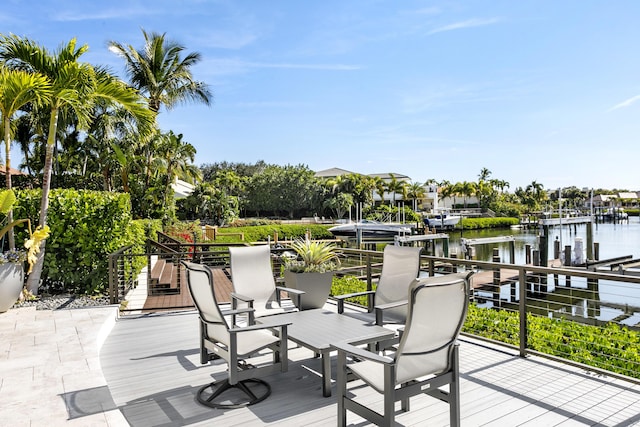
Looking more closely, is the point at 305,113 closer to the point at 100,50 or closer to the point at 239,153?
the point at 100,50

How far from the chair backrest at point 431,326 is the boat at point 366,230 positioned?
29.0m

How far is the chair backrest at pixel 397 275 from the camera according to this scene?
4121 mm

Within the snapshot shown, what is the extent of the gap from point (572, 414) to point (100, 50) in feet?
69.7

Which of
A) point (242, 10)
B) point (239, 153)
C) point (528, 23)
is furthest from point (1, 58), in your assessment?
point (239, 153)

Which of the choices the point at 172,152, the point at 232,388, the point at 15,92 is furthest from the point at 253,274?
the point at 172,152

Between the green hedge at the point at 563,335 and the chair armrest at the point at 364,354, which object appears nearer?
the chair armrest at the point at 364,354

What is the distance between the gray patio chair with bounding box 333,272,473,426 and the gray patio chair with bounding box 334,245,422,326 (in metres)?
1.38

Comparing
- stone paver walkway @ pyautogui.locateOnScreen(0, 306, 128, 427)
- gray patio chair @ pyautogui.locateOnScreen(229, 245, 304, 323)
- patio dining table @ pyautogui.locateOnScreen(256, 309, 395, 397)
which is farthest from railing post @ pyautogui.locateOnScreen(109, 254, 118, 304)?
patio dining table @ pyautogui.locateOnScreen(256, 309, 395, 397)

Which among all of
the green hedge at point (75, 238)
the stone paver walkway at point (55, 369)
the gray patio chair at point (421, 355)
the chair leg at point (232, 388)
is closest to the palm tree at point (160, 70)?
the green hedge at point (75, 238)

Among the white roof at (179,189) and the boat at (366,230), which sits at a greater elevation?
the white roof at (179,189)

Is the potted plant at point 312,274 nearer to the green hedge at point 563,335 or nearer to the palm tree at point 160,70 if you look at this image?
the green hedge at point 563,335

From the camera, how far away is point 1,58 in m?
6.82

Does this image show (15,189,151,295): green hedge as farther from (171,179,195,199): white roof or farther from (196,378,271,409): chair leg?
(171,179,195,199): white roof

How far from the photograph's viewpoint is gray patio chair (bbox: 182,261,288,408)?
3018mm
